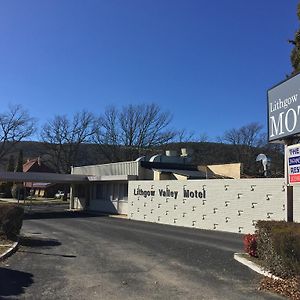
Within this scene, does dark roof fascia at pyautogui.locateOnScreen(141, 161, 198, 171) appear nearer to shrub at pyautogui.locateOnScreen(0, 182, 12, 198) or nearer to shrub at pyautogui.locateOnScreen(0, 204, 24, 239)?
shrub at pyautogui.locateOnScreen(0, 204, 24, 239)

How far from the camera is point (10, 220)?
15.5 metres

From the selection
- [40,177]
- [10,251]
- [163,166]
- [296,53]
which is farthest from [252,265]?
[40,177]

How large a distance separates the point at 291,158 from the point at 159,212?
17.6m

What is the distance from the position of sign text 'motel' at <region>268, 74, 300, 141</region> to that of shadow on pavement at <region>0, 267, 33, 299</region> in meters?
6.87

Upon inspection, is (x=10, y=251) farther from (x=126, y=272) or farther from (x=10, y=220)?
(x=126, y=272)

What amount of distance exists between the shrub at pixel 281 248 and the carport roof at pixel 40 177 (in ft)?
100

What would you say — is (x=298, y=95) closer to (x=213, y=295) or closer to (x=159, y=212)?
(x=213, y=295)

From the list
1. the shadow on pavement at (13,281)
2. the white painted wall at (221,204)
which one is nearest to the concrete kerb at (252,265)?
the shadow on pavement at (13,281)

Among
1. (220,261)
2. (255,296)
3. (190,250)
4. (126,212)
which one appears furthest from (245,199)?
(126,212)

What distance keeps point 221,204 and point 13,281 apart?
14.7 m

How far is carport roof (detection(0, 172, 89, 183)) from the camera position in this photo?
3791 centimetres

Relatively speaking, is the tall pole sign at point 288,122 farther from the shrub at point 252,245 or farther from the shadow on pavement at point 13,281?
the shadow on pavement at point 13,281

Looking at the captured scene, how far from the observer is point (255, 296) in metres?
8.02

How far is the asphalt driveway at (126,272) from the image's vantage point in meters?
8.22
